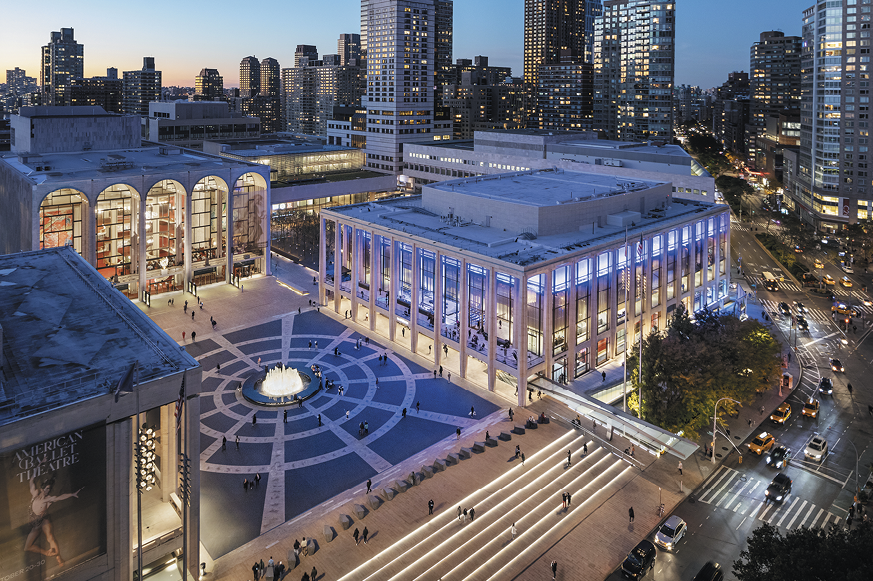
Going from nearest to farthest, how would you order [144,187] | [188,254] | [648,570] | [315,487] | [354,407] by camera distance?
[648,570] < [315,487] < [354,407] < [144,187] < [188,254]

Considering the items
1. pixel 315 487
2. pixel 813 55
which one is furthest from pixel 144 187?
pixel 813 55

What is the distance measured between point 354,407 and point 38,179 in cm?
5219

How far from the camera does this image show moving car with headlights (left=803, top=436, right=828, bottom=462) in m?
52.6

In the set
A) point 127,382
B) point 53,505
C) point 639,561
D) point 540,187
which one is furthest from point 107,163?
point 639,561

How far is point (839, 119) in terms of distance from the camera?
132 meters

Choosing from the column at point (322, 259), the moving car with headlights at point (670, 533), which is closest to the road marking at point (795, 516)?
the moving car with headlights at point (670, 533)

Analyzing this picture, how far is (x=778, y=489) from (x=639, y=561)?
1566cm

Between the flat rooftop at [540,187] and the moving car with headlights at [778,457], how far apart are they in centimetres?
3323

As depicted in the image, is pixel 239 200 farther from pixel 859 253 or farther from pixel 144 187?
pixel 859 253

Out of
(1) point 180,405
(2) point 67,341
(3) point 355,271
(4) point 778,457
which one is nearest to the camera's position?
(1) point 180,405

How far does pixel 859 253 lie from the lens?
371 ft

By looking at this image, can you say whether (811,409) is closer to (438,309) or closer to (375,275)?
(438,309)

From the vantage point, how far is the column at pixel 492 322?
59.8m

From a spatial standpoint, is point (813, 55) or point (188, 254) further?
point (813, 55)
